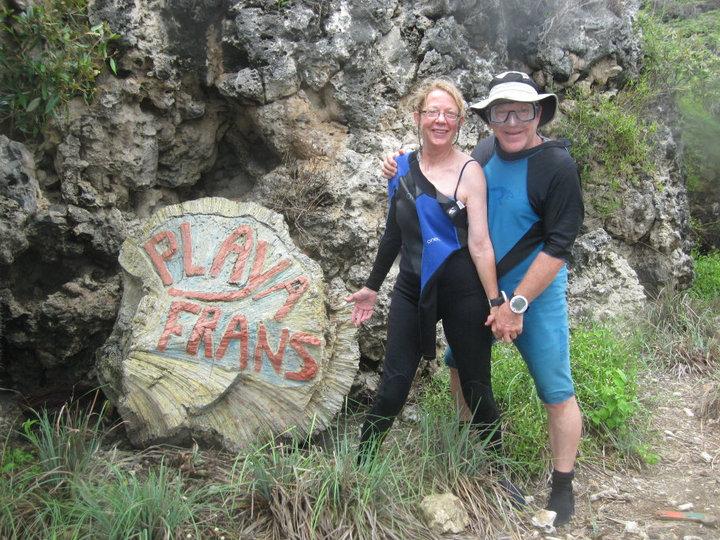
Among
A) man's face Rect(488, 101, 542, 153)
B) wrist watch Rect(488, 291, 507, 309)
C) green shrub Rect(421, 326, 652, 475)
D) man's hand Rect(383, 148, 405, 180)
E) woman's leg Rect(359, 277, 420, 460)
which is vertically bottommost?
green shrub Rect(421, 326, 652, 475)

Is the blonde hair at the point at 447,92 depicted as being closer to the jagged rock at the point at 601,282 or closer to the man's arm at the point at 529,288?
the man's arm at the point at 529,288

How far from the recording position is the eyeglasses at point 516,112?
3.03 m

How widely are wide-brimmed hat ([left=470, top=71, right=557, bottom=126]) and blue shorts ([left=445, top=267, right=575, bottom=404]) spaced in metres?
0.78

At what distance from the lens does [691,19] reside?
7844 millimetres

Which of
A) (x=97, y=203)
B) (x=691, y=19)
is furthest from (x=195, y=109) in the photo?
(x=691, y=19)

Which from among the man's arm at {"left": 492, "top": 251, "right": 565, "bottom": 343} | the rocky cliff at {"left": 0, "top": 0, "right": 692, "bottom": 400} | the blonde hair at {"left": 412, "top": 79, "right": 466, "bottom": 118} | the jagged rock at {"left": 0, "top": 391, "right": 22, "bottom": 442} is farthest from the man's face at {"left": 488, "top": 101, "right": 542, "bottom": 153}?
the jagged rock at {"left": 0, "top": 391, "right": 22, "bottom": 442}

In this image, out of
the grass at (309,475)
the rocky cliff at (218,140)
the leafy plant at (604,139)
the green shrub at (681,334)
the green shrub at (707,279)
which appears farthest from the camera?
the green shrub at (707,279)

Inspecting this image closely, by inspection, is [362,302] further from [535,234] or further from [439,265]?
[535,234]

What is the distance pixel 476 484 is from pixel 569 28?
161 inches

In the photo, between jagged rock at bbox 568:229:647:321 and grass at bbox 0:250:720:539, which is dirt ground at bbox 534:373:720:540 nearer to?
grass at bbox 0:250:720:539

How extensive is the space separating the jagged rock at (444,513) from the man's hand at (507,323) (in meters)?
0.85

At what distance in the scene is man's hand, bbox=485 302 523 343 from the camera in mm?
2979

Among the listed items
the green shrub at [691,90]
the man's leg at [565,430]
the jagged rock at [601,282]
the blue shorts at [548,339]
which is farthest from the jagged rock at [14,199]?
the green shrub at [691,90]

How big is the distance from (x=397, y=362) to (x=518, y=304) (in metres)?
0.69
